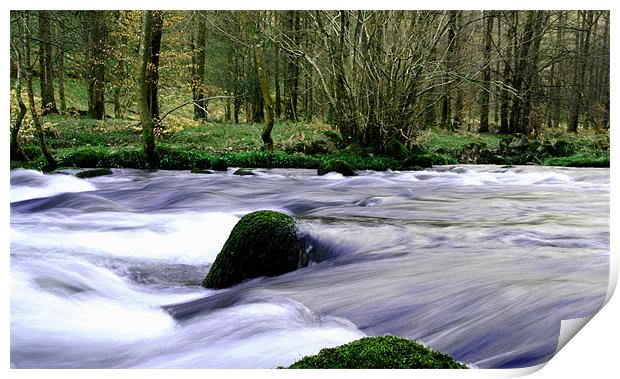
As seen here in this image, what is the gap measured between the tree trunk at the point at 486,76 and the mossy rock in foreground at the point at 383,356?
2166mm

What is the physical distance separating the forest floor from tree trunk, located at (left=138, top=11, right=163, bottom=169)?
0.16 feet

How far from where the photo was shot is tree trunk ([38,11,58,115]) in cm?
354

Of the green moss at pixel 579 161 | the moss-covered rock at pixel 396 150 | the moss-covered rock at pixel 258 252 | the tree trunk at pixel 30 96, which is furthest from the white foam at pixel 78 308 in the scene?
the green moss at pixel 579 161

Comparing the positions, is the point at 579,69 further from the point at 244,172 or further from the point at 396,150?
the point at 244,172

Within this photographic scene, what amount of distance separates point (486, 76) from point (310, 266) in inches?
76.5

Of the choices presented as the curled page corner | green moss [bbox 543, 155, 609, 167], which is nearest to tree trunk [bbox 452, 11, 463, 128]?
green moss [bbox 543, 155, 609, 167]

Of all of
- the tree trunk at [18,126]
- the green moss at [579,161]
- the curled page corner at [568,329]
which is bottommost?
the curled page corner at [568,329]

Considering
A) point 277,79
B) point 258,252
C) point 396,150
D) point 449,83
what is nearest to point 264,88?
point 277,79

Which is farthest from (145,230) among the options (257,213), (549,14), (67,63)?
(549,14)

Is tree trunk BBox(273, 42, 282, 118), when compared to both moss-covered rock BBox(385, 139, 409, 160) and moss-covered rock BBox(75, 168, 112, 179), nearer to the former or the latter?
moss-covered rock BBox(385, 139, 409, 160)

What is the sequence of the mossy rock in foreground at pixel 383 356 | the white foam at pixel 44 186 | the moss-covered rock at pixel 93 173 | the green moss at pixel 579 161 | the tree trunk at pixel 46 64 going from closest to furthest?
the mossy rock in foreground at pixel 383 356, the white foam at pixel 44 186, the tree trunk at pixel 46 64, the moss-covered rock at pixel 93 173, the green moss at pixel 579 161

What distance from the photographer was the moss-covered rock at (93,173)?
368 cm

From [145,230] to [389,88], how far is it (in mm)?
1957

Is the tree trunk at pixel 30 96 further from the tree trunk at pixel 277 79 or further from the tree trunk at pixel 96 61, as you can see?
the tree trunk at pixel 277 79
